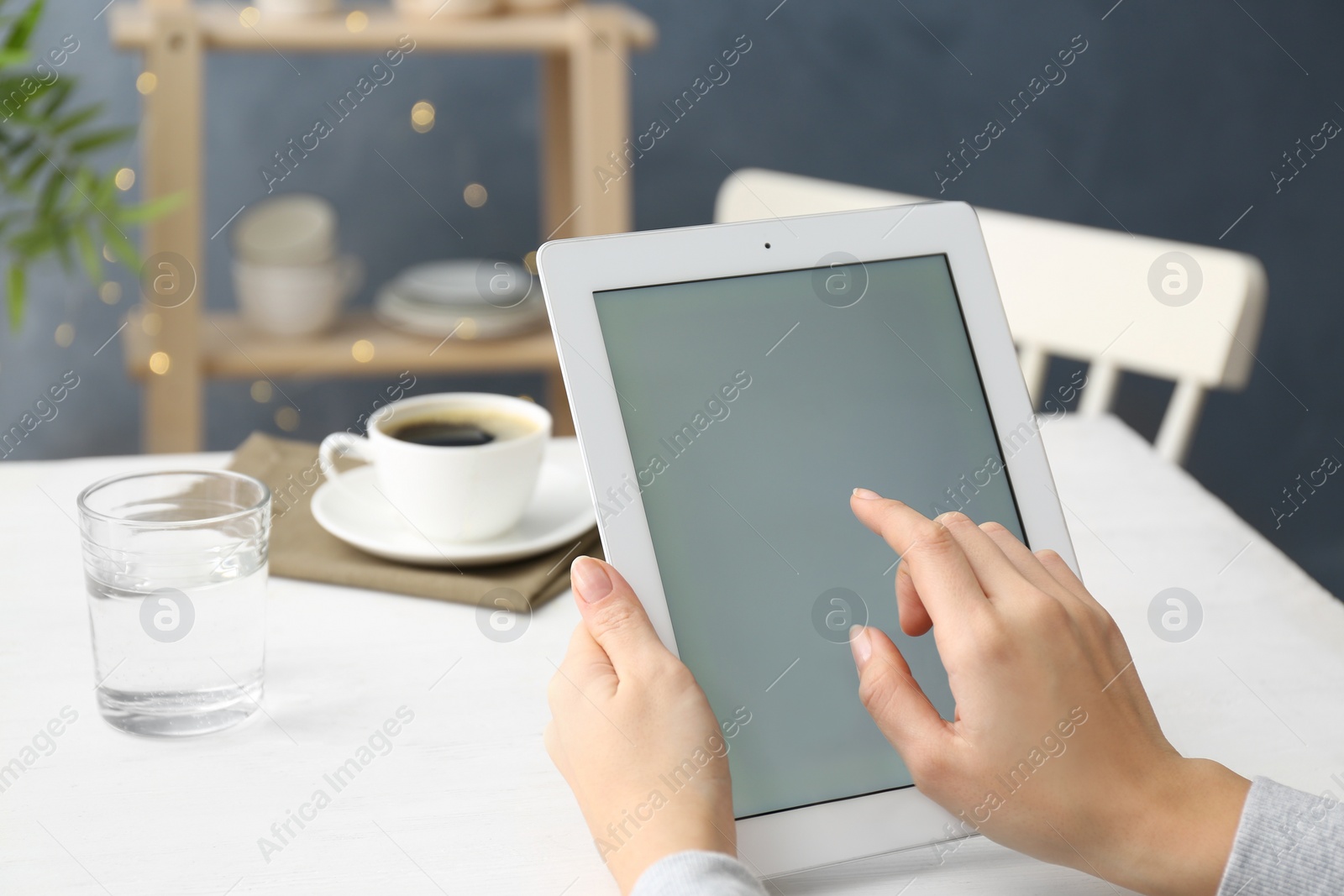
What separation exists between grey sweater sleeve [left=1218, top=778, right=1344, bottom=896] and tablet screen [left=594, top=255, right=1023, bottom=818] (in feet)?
0.44

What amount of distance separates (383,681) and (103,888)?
19cm

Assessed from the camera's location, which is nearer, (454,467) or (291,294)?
(454,467)

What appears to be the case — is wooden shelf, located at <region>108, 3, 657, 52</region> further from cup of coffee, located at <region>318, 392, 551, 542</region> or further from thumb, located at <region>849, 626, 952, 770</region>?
thumb, located at <region>849, 626, 952, 770</region>

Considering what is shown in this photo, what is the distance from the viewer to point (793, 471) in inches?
22.2

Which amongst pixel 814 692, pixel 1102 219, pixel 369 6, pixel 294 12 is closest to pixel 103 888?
pixel 814 692

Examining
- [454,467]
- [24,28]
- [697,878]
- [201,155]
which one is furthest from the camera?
[201,155]

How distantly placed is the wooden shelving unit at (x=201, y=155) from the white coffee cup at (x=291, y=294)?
3 cm

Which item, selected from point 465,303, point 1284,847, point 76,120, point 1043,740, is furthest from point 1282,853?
point 76,120

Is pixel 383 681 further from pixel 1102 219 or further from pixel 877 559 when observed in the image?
pixel 1102 219

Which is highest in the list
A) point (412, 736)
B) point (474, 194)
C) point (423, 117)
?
point (423, 117)

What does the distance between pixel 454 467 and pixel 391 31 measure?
1.06 metres

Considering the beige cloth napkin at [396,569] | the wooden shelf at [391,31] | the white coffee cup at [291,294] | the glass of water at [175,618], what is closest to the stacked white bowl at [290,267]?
the white coffee cup at [291,294]

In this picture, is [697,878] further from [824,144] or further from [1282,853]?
[824,144]

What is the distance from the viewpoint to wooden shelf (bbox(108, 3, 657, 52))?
157 cm
